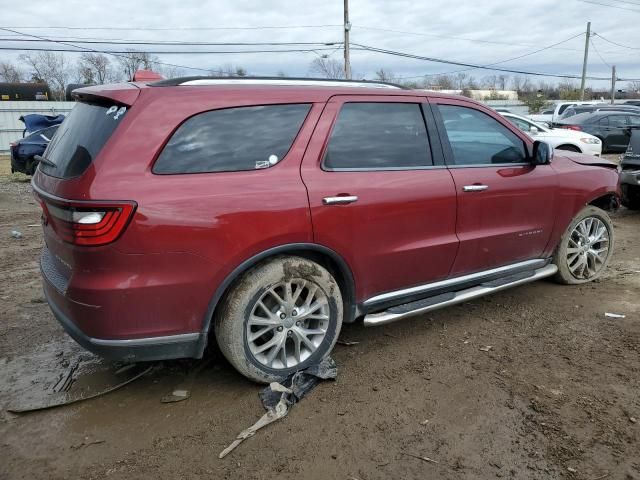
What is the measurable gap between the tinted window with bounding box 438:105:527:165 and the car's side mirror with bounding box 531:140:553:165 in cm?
9

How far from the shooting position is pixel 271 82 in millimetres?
3314

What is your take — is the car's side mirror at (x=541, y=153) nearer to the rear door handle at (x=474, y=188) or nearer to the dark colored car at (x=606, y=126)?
the rear door handle at (x=474, y=188)

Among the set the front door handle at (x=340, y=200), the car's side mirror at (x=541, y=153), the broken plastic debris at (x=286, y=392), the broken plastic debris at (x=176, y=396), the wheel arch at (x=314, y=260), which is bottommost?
the broken plastic debris at (x=176, y=396)

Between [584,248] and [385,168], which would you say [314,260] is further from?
[584,248]

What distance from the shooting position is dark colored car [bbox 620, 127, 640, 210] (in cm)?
806

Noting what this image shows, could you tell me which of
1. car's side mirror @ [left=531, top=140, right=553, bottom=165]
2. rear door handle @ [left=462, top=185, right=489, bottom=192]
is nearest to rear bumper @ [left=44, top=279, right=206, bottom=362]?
rear door handle @ [left=462, top=185, right=489, bottom=192]

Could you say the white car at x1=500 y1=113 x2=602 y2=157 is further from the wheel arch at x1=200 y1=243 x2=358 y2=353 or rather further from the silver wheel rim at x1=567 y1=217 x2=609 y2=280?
the wheel arch at x1=200 y1=243 x2=358 y2=353

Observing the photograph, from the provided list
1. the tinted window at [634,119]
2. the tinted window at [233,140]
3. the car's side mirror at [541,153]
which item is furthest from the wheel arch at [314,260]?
the tinted window at [634,119]

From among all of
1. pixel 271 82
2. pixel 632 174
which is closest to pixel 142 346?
pixel 271 82

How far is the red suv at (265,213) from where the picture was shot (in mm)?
2723

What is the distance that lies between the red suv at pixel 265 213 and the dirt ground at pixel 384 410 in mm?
350

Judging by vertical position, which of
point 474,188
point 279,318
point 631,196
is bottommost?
point 631,196

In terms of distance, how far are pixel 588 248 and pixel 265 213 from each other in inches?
137

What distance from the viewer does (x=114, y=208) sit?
262 cm
